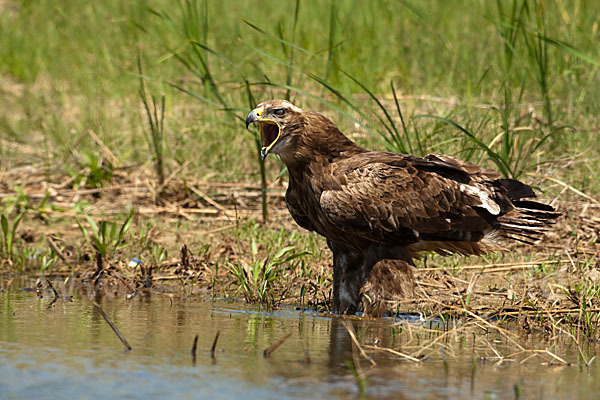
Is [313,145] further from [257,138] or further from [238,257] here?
[257,138]

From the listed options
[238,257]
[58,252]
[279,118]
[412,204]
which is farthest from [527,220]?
[58,252]

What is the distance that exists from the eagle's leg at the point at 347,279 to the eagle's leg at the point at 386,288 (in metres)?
0.05

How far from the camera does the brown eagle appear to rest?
4895 millimetres

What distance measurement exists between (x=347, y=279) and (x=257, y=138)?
2.00 m

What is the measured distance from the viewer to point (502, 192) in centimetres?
511

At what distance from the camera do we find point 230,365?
3.50m

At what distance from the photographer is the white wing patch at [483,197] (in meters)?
5.00

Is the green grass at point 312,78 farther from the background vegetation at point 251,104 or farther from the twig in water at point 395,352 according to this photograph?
the twig in water at point 395,352

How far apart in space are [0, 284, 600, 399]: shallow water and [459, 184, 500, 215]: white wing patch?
0.93 m

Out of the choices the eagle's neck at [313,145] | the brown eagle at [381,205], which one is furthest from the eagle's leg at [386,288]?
the eagle's neck at [313,145]

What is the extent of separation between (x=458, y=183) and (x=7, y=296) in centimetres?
266

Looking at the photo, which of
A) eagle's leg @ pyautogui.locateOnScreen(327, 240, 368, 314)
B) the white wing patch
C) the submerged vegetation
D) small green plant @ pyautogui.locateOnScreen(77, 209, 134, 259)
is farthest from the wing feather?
small green plant @ pyautogui.locateOnScreen(77, 209, 134, 259)

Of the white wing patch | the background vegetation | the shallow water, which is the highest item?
the background vegetation

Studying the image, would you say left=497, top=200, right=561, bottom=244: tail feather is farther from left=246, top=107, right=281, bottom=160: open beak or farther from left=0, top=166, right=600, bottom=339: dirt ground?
left=246, top=107, right=281, bottom=160: open beak
